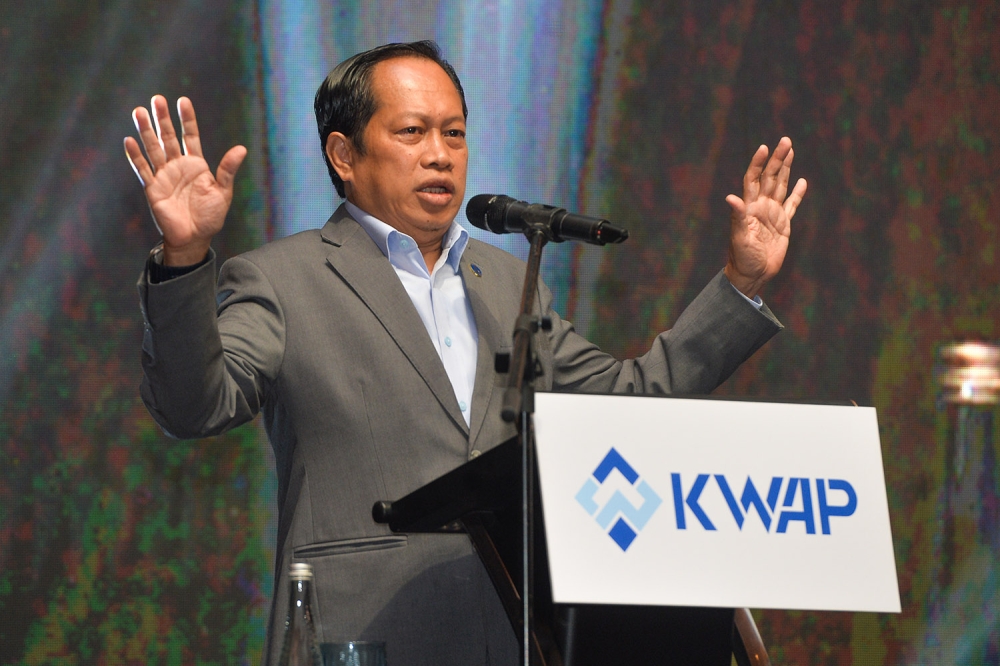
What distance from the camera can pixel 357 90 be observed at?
221cm

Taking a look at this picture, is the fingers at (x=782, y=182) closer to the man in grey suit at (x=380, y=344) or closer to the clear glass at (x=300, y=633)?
the man in grey suit at (x=380, y=344)

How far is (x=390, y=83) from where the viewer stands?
217 cm

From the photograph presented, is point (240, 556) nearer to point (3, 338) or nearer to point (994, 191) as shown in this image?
point (3, 338)

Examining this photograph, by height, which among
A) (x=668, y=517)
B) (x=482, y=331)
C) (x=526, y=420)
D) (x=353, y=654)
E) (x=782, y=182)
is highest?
(x=782, y=182)

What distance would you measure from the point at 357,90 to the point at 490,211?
0.66 meters

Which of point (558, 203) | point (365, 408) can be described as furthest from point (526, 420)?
point (558, 203)

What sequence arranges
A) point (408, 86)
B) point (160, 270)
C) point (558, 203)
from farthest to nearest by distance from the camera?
point (558, 203)
point (408, 86)
point (160, 270)

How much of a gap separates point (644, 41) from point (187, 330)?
218 centimetres

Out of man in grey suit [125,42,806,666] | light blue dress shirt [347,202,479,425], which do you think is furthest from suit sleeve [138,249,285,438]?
light blue dress shirt [347,202,479,425]

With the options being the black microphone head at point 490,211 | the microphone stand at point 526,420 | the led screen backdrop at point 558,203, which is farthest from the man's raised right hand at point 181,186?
the led screen backdrop at point 558,203

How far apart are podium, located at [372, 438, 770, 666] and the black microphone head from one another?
46cm

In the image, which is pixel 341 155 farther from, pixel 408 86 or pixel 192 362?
pixel 192 362

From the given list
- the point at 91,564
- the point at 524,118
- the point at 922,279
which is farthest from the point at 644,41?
the point at 91,564

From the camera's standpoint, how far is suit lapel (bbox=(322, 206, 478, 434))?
184 cm
